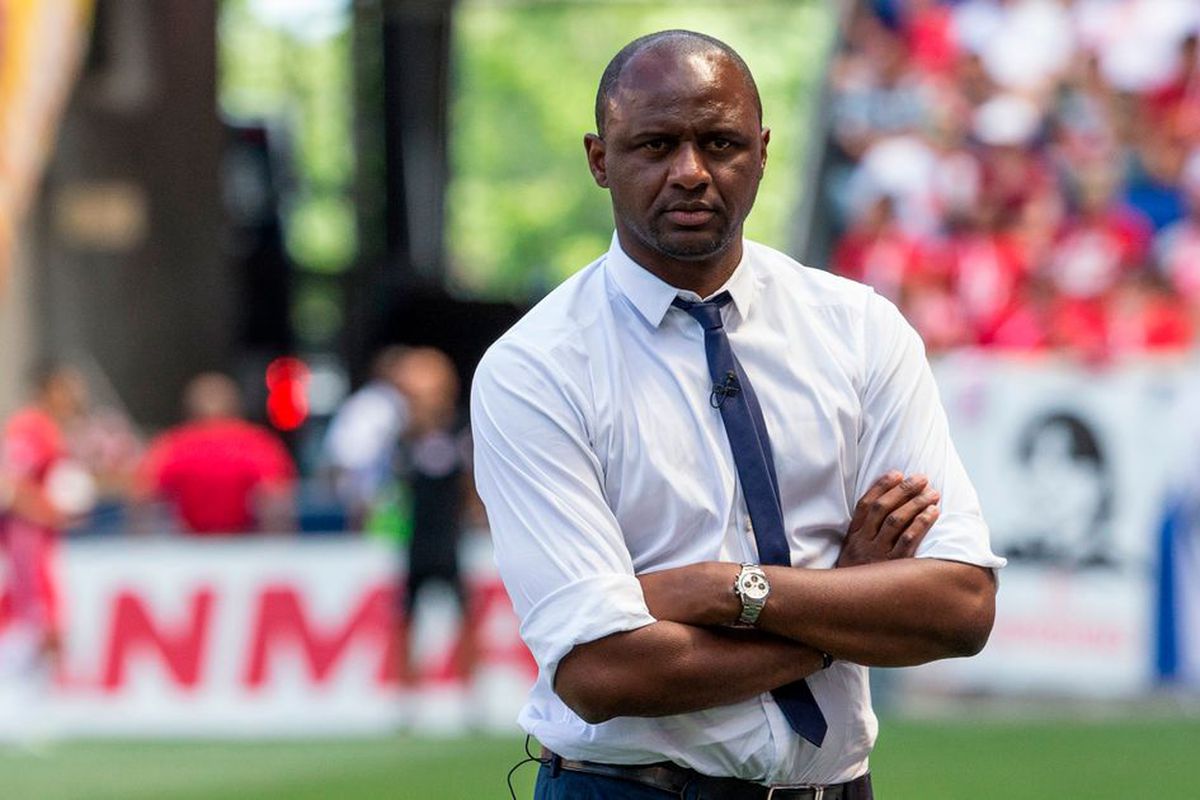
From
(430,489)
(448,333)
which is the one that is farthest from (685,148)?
(448,333)

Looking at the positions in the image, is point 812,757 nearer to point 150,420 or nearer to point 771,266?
point 771,266

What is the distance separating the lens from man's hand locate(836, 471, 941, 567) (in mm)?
3328

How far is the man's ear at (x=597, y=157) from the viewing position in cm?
336

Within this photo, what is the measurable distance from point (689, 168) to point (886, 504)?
2.03 ft

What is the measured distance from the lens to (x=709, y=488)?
3.25m

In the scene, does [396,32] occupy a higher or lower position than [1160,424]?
higher

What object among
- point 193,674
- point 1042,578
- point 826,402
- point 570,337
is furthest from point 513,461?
point 193,674

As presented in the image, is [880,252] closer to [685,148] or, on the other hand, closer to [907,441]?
[907,441]

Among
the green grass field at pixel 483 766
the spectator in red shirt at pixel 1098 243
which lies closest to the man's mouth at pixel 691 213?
the green grass field at pixel 483 766

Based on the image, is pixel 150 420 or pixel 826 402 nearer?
pixel 826 402

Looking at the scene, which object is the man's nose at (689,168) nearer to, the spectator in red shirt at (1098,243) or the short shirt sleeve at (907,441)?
the short shirt sleeve at (907,441)

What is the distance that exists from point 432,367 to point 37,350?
332 inches

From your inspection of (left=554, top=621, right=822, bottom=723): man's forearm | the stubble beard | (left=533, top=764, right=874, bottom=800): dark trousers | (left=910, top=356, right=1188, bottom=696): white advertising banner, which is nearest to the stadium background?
(left=910, top=356, right=1188, bottom=696): white advertising banner

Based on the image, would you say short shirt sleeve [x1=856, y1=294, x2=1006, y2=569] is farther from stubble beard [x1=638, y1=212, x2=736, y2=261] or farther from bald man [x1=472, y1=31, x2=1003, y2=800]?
stubble beard [x1=638, y1=212, x2=736, y2=261]
